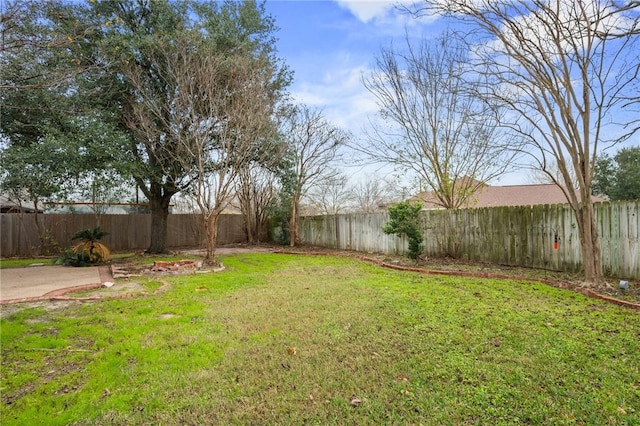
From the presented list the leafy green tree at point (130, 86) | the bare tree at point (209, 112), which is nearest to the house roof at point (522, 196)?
the bare tree at point (209, 112)

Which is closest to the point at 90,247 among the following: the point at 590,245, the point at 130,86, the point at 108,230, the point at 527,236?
the point at 108,230

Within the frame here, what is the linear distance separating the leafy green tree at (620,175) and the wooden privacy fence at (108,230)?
19.0 meters

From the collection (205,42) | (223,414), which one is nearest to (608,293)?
(223,414)

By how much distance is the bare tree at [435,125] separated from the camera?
9.09m

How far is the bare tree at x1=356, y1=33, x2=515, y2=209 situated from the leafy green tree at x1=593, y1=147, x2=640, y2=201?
12.4 meters

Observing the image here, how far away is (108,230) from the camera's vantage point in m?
11.9

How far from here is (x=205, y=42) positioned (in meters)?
8.44

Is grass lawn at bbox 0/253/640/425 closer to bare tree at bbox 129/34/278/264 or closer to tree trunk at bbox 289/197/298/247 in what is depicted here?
bare tree at bbox 129/34/278/264

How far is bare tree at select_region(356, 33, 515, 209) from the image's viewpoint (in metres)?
9.09

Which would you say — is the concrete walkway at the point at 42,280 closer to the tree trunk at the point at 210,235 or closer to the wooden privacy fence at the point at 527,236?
the tree trunk at the point at 210,235

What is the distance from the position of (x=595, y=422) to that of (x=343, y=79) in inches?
381

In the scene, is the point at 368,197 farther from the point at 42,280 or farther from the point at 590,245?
the point at 42,280

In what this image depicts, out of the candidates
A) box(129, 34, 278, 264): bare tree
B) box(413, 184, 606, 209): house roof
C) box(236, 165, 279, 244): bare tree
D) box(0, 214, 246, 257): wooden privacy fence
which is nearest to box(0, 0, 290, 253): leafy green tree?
box(129, 34, 278, 264): bare tree

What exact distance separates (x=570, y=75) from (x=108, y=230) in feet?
44.8
